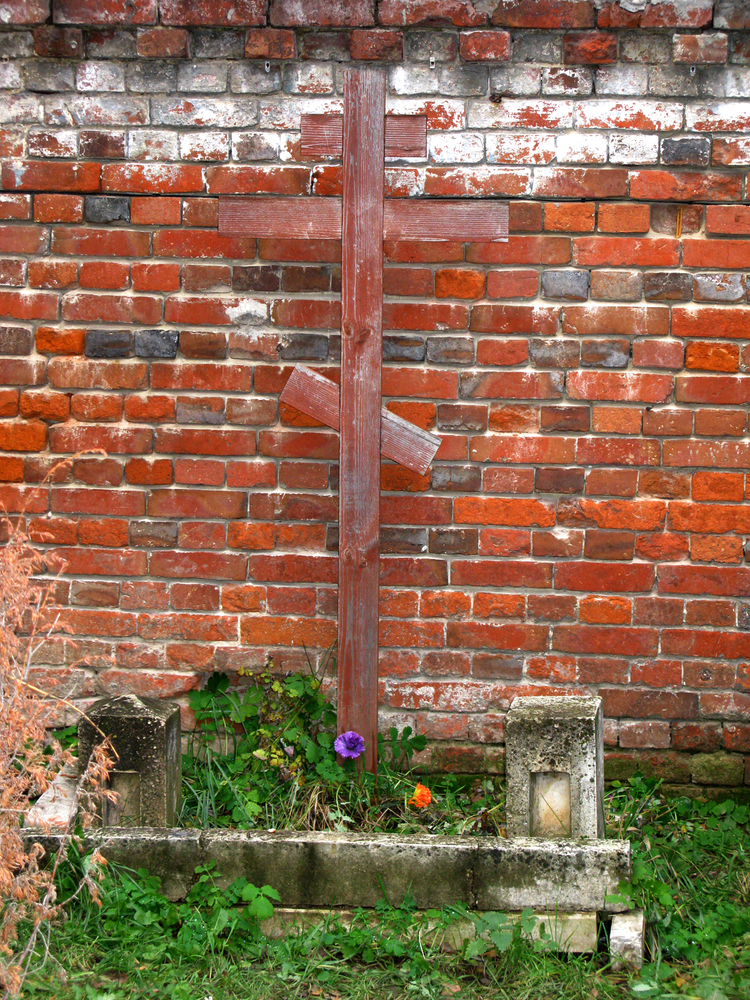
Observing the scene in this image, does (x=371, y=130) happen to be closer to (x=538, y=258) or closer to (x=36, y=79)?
(x=538, y=258)

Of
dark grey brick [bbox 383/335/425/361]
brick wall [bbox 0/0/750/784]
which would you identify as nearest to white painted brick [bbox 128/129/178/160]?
brick wall [bbox 0/0/750/784]

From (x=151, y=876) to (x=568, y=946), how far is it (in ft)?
3.56

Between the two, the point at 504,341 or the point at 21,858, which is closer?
the point at 21,858

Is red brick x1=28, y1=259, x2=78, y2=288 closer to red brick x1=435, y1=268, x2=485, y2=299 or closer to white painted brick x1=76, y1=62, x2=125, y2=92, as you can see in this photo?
white painted brick x1=76, y1=62, x2=125, y2=92

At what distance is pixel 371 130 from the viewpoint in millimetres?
2320

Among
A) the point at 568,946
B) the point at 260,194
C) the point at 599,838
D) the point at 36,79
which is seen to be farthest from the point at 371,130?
the point at 568,946

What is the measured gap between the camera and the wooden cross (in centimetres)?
232

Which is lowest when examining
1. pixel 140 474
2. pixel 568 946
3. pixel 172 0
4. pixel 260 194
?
pixel 568 946

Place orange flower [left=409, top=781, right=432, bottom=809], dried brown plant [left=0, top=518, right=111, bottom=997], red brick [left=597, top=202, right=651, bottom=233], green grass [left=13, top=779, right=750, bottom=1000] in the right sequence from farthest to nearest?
red brick [left=597, top=202, right=651, bottom=233] → orange flower [left=409, top=781, right=432, bottom=809] → green grass [left=13, top=779, right=750, bottom=1000] → dried brown plant [left=0, top=518, right=111, bottom=997]

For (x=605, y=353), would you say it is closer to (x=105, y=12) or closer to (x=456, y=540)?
(x=456, y=540)

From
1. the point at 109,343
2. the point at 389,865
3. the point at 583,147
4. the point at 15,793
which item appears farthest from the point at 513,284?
the point at 15,793

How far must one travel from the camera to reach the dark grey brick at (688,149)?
101 inches

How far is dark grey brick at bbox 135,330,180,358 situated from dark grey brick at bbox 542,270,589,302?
4.00 ft

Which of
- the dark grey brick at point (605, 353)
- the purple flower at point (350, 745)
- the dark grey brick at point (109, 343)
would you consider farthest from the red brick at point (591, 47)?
the purple flower at point (350, 745)
